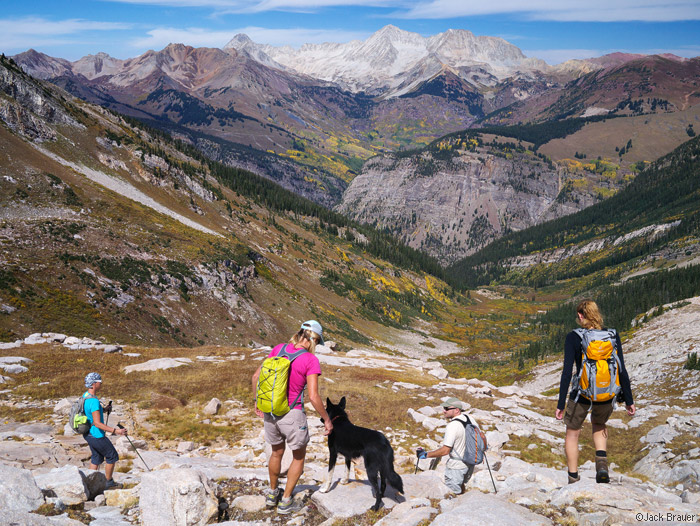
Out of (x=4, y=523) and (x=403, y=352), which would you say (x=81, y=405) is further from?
(x=403, y=352)

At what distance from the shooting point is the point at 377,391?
89.8 feet

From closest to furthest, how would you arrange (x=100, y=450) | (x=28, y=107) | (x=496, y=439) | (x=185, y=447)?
(x=100, y=450), (x=185, y=447), (x=496, y=439), (x=28, y=107)

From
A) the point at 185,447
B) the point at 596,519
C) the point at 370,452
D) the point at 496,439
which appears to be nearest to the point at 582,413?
the point at 596,519

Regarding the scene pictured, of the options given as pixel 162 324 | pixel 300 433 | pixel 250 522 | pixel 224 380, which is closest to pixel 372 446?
pixel 300 433

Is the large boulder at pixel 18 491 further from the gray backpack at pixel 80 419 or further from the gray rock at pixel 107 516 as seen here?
the gray backpack at pixel 80 419

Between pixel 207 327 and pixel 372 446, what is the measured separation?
Answer: 164 feet

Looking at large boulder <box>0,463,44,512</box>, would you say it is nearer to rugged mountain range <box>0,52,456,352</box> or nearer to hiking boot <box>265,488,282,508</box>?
hiking boot <box>265,488,282,508</box>

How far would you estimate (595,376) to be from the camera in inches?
360

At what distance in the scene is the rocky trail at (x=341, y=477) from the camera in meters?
8.13

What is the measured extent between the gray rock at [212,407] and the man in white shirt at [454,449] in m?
12.7

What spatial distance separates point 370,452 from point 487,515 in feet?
8.60

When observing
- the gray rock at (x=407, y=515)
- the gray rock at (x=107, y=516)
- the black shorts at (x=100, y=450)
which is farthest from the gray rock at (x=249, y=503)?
the black shorts at (x=100, y=450)

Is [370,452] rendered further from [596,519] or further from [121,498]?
[121,498]

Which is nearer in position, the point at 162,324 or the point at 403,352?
the point at 162,324
